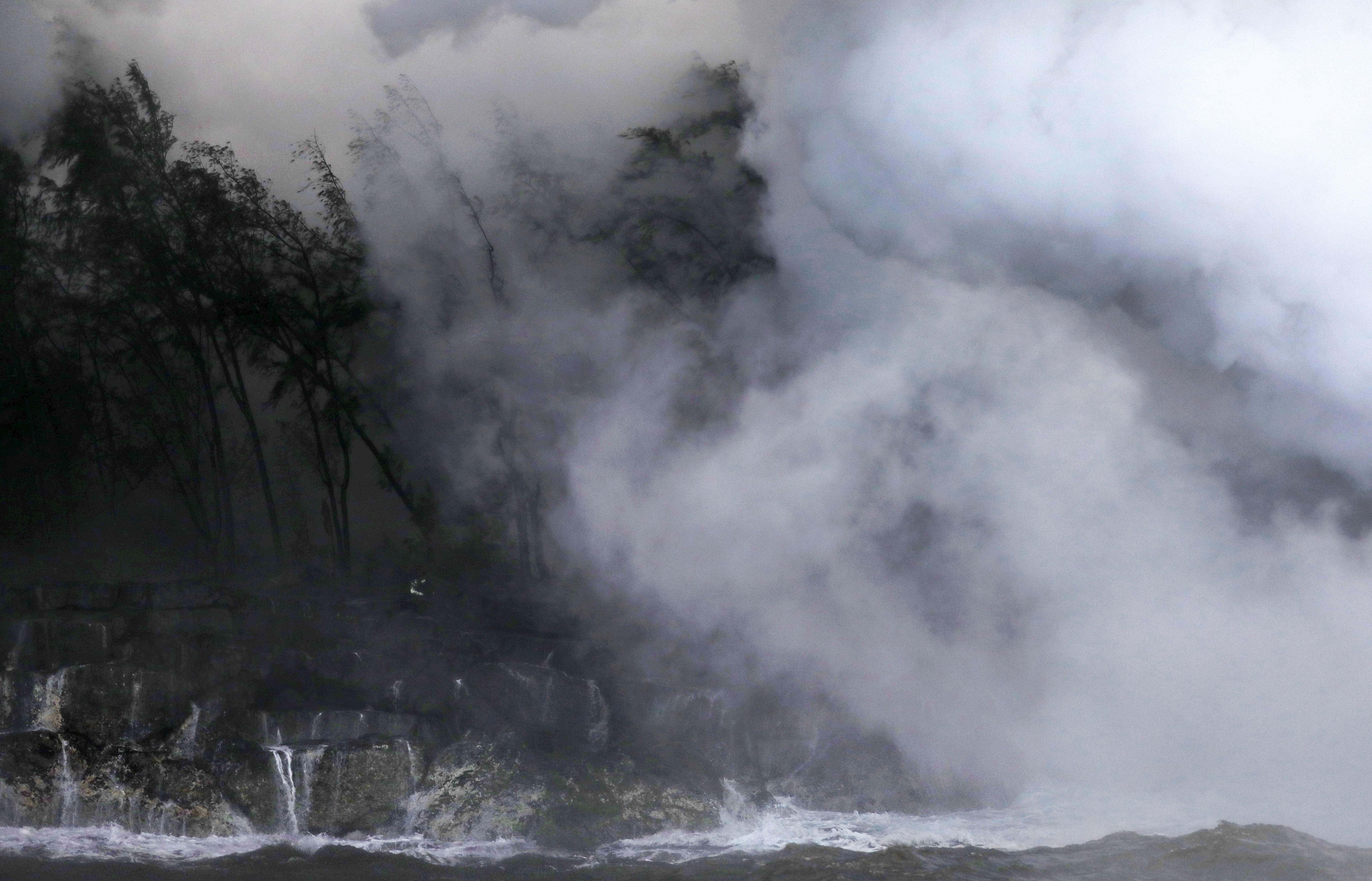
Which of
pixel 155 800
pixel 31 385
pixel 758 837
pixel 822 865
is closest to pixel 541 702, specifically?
pixel 758 837

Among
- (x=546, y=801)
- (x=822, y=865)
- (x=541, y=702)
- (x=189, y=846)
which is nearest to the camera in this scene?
(x=822, y=865)

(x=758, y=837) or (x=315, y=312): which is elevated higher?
(x=315, y=312)

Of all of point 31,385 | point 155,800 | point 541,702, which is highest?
point 31,385

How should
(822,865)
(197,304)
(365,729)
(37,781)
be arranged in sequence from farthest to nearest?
(197,304), (365,729), (37,781), (822,865)

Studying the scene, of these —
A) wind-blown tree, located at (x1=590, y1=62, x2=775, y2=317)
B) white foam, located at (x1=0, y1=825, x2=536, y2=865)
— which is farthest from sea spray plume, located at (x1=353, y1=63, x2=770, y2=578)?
white foam, located at (x1=0, y1=825, x2=536, y2=865)

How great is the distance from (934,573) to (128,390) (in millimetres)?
8797

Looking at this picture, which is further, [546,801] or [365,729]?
[365,729]

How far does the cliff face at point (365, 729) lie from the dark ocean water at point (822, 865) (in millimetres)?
585

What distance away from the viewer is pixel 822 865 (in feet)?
26.8

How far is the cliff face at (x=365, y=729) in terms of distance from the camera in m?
9.17

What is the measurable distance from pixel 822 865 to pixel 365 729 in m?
3.80

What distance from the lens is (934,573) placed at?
10352 millimetres

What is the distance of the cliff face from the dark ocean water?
585mm

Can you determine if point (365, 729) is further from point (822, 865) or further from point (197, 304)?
point (197, 304)
